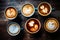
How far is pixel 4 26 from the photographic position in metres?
4.29

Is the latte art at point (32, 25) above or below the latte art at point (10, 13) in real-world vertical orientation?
below

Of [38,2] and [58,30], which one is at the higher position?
[38,2]

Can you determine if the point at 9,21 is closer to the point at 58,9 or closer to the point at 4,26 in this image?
the point at 4,26

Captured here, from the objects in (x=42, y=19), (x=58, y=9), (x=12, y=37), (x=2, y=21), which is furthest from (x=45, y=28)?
(x=2, y=21)

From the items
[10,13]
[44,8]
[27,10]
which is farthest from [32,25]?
[10,13]

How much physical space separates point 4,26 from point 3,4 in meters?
0.65

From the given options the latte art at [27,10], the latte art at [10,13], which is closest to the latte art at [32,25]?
the latte art at [27,10]

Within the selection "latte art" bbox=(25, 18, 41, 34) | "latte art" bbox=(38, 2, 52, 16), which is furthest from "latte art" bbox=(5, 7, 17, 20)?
"latte art" bbox=(38, 2, 52, 16)

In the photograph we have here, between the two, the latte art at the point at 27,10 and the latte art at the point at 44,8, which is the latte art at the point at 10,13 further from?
the latte art at the point at 44,8

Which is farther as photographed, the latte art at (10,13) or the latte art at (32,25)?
the latte art at (10,13)

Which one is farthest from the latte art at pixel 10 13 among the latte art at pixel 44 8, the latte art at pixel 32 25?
the latte art at pixel 44 8

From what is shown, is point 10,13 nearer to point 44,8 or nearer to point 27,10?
point 27,10

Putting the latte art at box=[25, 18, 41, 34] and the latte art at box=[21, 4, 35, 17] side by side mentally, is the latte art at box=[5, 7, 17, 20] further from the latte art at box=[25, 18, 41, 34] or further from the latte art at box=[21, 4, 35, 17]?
the latte art at box=[25, 18, 41, 34]

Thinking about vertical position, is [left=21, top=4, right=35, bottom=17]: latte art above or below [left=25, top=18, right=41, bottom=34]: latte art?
above
